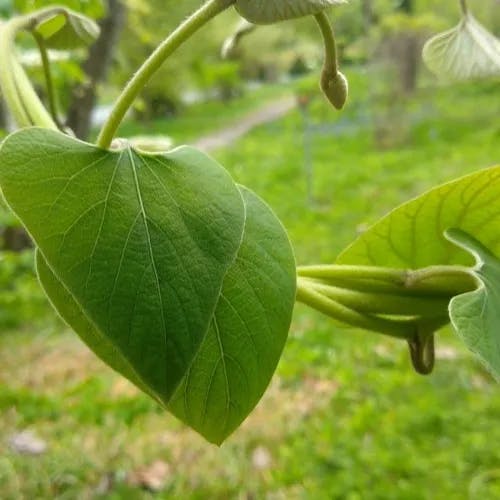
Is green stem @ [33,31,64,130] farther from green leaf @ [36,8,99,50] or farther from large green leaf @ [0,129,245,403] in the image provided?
large green leaf @ [0,129,245,403]

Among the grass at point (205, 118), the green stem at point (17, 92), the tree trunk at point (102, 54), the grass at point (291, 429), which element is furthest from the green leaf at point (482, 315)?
the grass at point (205, 118)

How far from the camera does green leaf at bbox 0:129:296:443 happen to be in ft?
0.50

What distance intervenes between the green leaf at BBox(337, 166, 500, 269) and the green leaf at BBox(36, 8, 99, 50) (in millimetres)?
131

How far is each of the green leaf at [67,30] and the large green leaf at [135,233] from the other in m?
0.12

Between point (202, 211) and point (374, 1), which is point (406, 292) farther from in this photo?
point (374, 1)

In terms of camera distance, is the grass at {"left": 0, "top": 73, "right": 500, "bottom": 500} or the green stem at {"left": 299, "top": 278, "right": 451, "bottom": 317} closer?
the green stem at {"left": 299, "top": 278, "right": 451, "bottom": 317}

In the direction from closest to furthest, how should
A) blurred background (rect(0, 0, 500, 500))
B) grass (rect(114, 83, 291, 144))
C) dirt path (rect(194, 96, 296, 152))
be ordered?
blurred background (rect(0, 0, 500, 500))
dirt path (rect(194, 96, 296, 152))
grass (rect(114, 83, 291, 144))

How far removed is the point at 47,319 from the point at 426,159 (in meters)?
2.26

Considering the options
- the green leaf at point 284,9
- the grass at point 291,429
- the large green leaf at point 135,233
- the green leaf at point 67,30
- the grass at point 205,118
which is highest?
the green leaf at point 284,9

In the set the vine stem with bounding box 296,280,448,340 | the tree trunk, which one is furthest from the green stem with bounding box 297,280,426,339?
the tree trunk

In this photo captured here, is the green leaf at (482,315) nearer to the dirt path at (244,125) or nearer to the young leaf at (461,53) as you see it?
the young leaf at (461,53)

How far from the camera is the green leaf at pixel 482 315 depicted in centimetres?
17

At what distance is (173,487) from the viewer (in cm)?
97

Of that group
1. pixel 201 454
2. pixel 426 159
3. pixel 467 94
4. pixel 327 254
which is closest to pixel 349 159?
pixel 426 159
